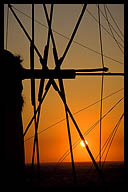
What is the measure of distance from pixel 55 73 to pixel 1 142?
153 cm

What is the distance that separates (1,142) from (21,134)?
1541 mm

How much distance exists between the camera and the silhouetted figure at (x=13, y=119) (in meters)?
5.06

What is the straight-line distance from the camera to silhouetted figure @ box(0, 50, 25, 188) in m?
5.06

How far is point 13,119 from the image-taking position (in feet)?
18.5

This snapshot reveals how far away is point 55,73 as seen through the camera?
5.50m

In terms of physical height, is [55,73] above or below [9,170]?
above
